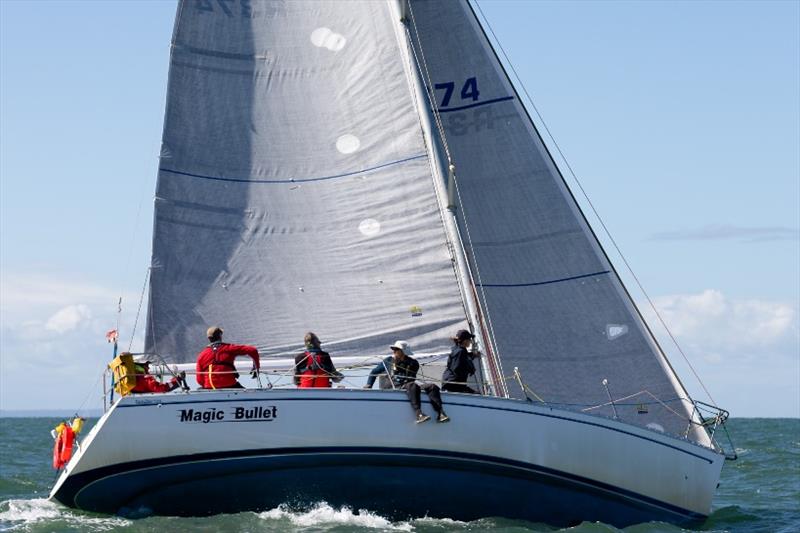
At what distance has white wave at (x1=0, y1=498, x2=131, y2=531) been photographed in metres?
13.6

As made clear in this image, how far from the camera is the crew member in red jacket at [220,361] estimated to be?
1416 centimetres

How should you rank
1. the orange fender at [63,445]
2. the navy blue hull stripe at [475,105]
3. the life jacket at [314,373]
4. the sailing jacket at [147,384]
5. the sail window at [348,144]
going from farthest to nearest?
the navy blue hull stripe at [475,105] < the sail window at [348,144] < the orange fender at [63,445] < the life jacket at [314,373] < the sailing jacket at [147,384]

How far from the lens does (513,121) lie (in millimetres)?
16984

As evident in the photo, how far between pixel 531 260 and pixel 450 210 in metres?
1.51

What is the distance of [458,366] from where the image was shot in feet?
47.6

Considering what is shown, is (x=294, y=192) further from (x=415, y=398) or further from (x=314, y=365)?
(x=415, y=398)

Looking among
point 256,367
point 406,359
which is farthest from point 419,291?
point 256,367

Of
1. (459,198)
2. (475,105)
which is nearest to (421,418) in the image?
(459,198)

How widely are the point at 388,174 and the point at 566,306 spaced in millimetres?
2801

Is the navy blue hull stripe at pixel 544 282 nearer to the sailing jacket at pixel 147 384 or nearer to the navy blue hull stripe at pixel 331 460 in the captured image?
the navy blue hull stripe at pixel 331 460

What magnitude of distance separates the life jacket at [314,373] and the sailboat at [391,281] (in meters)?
0.33

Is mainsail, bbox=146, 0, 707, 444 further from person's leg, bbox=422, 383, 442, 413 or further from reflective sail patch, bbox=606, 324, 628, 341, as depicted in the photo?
person's leg, bbox=422, 383, 442, 413

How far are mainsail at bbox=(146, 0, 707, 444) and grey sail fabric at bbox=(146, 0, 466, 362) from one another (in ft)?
0.06

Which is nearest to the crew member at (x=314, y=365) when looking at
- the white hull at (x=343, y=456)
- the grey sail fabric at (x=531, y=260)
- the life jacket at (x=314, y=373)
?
Answer: the life jacket at (x=314, y=373)
